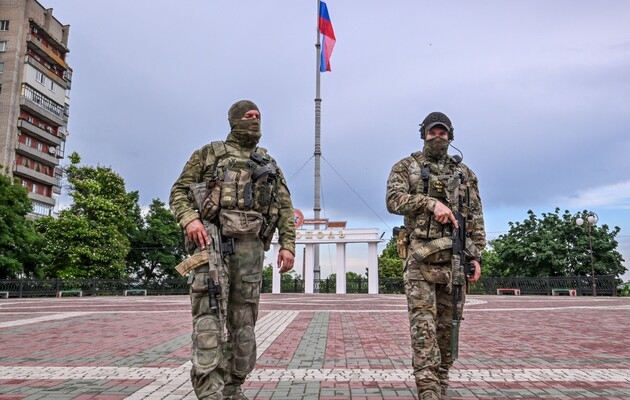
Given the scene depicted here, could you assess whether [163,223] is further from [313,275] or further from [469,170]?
[469,170]

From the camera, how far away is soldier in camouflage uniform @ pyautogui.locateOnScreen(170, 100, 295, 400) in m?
3.23

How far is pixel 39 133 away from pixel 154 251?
1771 cm

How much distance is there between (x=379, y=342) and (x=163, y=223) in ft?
133

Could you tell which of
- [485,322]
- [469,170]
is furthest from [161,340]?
[485,322]

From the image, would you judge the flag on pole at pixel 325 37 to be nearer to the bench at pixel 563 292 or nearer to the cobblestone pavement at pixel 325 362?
the bench at pixel 563 292

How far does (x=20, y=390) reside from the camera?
427cm

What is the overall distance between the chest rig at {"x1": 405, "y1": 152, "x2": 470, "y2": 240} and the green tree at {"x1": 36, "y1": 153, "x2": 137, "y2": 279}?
32124 mm

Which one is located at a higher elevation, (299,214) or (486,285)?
(299,214)

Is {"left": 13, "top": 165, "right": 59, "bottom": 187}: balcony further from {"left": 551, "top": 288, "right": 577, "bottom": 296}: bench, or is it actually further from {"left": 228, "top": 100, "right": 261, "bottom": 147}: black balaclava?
{"left": 228, "top": 100, "right": 261, "bottom": 147}: black balaclava

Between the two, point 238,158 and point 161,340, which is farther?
point 161,340

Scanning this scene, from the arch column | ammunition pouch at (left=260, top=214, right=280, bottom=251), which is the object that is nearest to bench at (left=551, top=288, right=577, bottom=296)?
the arch column

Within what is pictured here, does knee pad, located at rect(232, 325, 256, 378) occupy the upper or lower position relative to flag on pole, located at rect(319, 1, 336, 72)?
lower

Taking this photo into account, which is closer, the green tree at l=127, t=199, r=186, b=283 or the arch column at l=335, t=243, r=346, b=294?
the arch column at l=335, t=243, r=346, b=294

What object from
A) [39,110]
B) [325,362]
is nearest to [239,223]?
[325,362]
